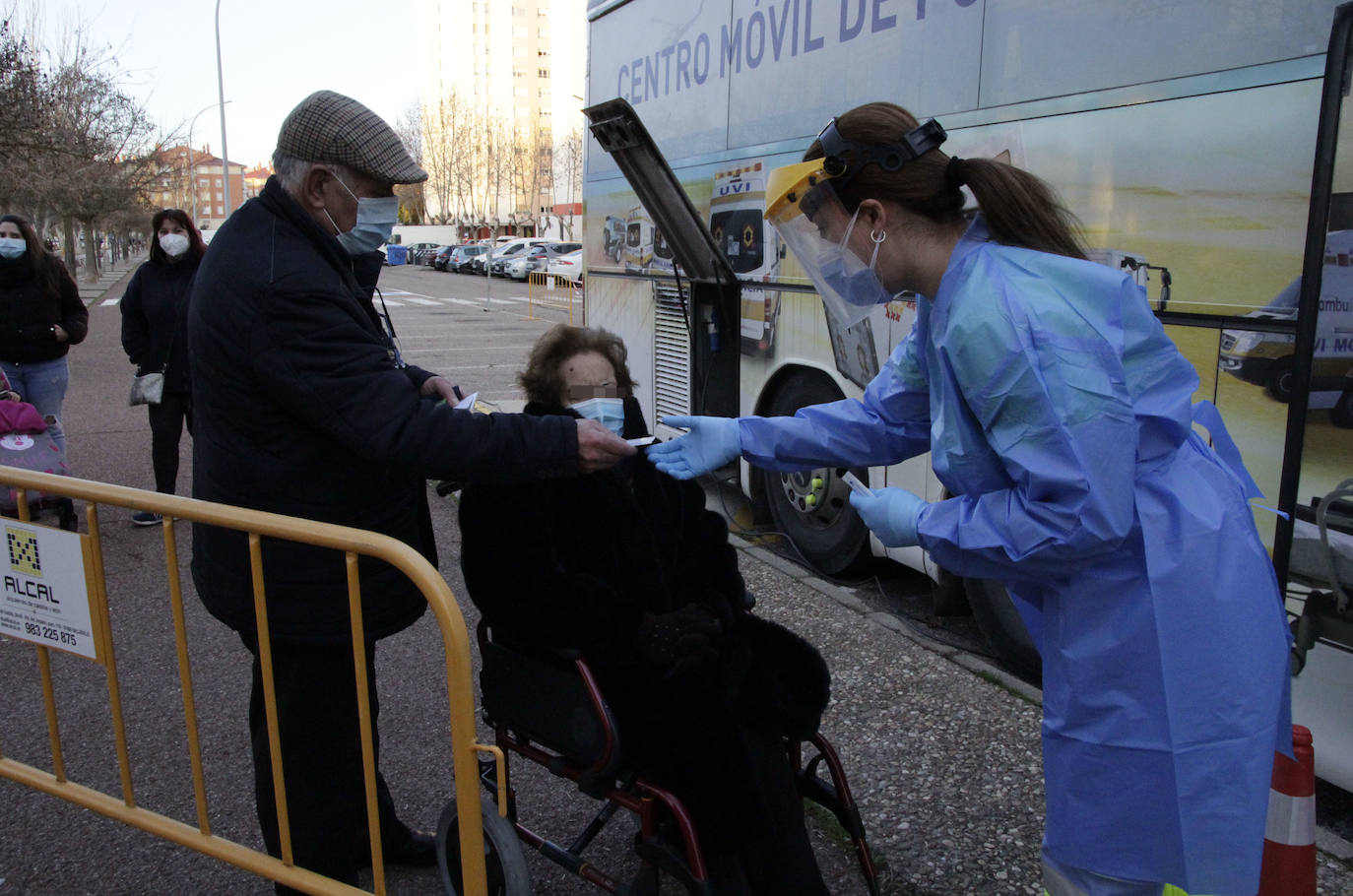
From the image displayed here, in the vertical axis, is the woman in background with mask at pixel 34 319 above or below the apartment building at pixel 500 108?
below

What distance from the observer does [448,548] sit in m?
5.68

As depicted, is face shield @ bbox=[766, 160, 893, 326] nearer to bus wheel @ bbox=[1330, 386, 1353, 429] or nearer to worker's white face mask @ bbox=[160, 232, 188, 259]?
bus wheel @ bbox=[1330, 386, 1353, 429]

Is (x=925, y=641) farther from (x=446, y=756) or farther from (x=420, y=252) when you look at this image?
(x=420, y=252)

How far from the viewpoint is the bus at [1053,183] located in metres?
2.79

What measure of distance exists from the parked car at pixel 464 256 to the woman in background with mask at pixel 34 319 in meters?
38.3

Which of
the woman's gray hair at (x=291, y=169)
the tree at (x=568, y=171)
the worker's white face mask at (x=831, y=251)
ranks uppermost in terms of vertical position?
the tree at (x=568, y=171)

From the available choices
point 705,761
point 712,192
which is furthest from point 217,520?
point 712,192

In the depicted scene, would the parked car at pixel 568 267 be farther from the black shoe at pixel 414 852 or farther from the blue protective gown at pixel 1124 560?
the blue protective gown at pixel 1124 560

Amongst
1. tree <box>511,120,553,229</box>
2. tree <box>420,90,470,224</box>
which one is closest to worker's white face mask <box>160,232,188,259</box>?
tree <box>511,120,553,229</box>

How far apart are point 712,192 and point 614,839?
148 inches

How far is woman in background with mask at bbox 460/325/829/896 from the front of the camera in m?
2.18

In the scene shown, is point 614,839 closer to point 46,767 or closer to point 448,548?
point 46,767

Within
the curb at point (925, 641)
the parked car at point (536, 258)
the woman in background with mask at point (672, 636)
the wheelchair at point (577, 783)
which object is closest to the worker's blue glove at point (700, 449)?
the woman in background with mask at point (672, 636)

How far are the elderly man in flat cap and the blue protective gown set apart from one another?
96 centimetres
